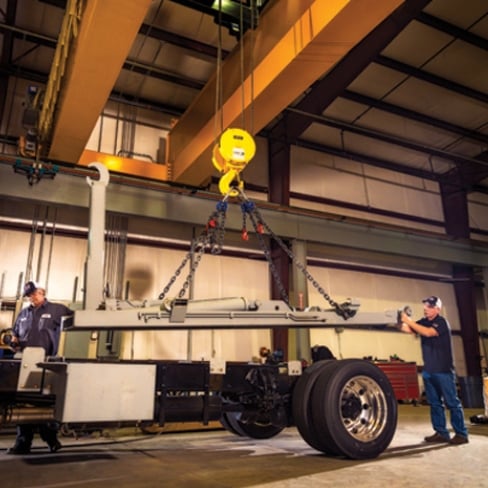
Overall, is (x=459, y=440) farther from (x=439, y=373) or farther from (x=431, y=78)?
(x=431, y=78)

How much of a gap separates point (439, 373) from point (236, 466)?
2419mm

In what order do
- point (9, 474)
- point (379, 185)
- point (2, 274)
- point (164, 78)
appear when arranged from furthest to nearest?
1. point (379, 185)
2. point (164, 78)
3. point (2, 274)
4. point (9, 474)

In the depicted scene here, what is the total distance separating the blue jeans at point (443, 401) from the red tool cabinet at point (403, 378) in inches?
220

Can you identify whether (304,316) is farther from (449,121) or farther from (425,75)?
(449,121)

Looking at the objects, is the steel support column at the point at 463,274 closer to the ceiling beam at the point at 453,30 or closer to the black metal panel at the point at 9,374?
the ceiling beam at the point at 453,30

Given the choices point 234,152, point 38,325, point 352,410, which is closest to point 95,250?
point 38,325

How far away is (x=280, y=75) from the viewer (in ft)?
17.4

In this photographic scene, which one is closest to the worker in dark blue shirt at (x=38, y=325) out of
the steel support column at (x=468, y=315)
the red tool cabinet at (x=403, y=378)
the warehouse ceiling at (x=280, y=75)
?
the warehouse ceiling at (x=280, y=75)

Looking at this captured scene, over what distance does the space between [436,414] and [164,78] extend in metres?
7.66

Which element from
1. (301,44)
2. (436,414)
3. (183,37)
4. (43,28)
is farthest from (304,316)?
(43,28)

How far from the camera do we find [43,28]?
308 inches

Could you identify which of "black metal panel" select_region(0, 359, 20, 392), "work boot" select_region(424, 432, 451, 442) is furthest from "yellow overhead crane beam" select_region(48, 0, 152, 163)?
"work boot" select_region(424, 432, 451, 442)

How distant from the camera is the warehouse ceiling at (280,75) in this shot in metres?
5.10

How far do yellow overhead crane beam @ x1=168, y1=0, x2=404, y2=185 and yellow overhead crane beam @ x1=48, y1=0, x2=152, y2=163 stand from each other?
1.36m
